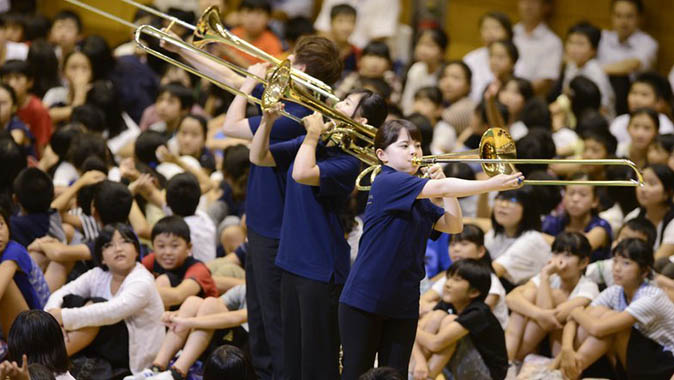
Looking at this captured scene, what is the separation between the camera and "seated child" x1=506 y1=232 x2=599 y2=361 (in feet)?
17.7

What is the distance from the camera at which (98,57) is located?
8.39 metres

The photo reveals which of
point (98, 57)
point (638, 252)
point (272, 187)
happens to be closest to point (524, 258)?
Result: point (638, 252)

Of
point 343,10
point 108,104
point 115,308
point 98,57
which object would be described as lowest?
point 115,308

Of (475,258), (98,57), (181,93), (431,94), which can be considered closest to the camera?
(475,258)

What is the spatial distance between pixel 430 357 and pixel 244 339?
917 millimetres

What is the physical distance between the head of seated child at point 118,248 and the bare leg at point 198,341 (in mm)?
407

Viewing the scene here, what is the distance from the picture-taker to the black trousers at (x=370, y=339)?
3.98 m

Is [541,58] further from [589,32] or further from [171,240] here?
[171,240]

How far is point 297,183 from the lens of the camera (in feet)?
14.5

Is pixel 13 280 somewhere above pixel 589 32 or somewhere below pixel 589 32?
below

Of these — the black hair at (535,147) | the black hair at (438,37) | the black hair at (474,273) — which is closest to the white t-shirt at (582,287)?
the black hair at (474,273)

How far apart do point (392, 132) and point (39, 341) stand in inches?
60.7

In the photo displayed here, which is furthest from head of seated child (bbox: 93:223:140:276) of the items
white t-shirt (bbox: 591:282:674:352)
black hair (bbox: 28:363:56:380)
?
white t-shirt (bbox: 591:282:674:352)

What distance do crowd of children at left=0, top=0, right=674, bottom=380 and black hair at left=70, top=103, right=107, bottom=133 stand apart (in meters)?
0.02
